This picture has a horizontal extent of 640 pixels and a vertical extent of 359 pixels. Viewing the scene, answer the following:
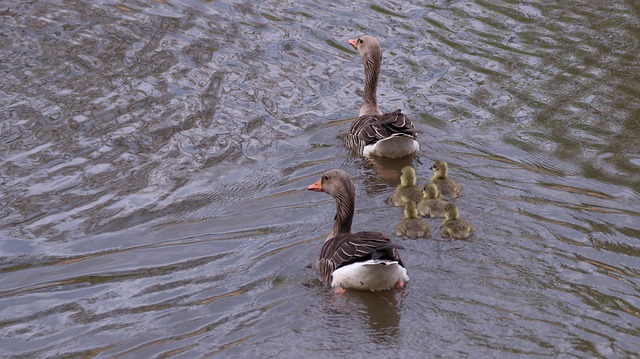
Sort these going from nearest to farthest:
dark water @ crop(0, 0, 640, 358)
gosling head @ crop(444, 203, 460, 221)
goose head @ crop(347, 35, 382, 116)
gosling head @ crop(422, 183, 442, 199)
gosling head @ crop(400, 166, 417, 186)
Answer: dark water @ crop(0, 0, 640, 358), gosling head @ crop(444, 203, 460, 221), gosling head @ crop(422, 183, 442, 199), gosling head @ crop(400, 166, 417, 186), goose head @ crop(347, 35, 382, 116)

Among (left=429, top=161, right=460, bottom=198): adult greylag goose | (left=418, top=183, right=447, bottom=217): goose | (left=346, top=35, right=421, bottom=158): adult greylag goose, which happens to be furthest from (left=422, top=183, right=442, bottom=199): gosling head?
(left=346, top=35, right=421, bottom=158): adult greylag goose

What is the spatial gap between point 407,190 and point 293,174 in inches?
66.3

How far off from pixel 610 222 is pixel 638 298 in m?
1.68

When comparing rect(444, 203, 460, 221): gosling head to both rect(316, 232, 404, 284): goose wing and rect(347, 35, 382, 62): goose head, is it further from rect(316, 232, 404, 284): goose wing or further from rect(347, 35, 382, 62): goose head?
rect(347, 35, 382, 62): goose head

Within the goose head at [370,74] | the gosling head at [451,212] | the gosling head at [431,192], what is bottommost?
the gosling head at [431,192]

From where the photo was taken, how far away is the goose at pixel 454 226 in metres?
9.87

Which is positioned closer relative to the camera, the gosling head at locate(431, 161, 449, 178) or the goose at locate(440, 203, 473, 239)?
the goose at locate(440, 203, 473, 239)

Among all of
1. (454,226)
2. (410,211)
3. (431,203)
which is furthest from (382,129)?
(454,226)

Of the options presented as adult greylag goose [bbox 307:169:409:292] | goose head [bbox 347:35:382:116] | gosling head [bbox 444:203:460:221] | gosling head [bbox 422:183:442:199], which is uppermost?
goose head [bbox 347:35:382:116]

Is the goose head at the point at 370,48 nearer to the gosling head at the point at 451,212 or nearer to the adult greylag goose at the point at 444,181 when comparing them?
the adult greylag goose at the point at 444,181

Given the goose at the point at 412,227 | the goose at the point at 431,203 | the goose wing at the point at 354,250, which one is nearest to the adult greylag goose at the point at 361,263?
the goose wing at the point at 354,250

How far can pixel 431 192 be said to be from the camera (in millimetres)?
10852

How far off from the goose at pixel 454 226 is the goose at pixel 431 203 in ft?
1.45

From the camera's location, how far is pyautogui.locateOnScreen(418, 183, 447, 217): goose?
34.8 feet
